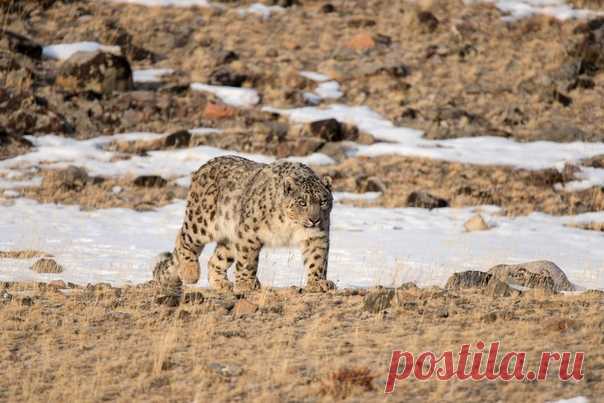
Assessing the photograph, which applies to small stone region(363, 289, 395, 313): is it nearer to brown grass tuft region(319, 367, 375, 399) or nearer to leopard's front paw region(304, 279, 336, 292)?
leopard's front paw region(304, 279, 336, 292)

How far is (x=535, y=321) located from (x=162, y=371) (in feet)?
14.6

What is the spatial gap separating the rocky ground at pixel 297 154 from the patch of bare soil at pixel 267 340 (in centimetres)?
3

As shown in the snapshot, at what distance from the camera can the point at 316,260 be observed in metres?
13.0

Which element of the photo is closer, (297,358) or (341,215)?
(297,358)

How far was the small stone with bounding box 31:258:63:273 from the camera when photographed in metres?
16.2

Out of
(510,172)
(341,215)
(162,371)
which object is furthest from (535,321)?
(510,172)

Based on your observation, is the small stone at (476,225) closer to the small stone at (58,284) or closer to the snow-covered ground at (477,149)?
the snow-covered ground at (477,149)

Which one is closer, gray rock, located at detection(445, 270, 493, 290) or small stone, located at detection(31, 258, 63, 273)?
gray rock, located at detection(445, 270, 493, 290)

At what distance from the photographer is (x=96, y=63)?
34844 mm

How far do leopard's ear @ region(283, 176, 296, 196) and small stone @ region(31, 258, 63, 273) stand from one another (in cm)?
526

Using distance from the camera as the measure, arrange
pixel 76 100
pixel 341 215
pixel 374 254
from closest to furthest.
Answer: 1. pixel 374 254
2. pixel 341 215
3. pixel 76 100

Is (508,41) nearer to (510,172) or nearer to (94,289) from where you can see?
(510,172)

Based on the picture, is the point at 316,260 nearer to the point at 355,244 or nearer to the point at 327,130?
the point at 355,244

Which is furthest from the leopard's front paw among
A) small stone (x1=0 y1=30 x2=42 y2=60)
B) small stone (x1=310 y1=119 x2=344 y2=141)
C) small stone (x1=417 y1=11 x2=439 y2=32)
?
small stone (x1=417 y1=11 x2=439 y2=32)
